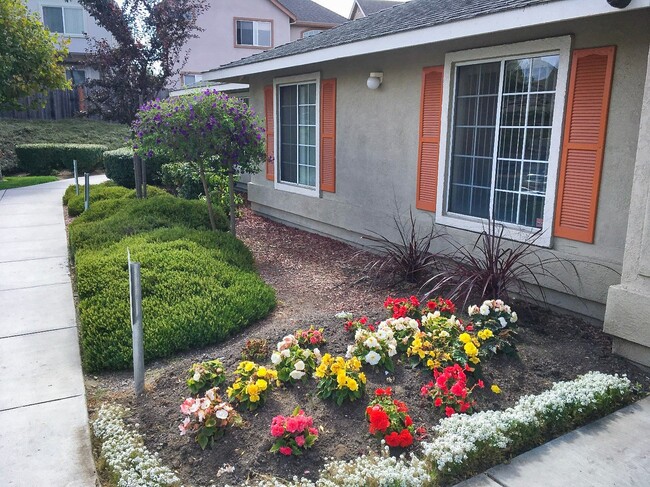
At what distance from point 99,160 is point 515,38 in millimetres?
16425

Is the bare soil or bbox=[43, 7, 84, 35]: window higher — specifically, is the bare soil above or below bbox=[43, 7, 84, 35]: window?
below

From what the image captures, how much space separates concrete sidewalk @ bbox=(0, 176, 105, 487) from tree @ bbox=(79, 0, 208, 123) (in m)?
4.60

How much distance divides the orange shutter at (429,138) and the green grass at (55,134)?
14404 millimetres

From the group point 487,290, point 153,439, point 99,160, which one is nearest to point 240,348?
point 153,439

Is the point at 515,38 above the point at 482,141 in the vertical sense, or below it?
above

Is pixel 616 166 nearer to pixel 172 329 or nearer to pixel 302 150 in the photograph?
pixel 172 329

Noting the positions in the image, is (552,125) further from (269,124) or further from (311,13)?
(311,13)

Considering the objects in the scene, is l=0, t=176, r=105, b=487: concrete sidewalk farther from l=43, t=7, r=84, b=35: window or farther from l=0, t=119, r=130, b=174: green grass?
l=43, t=7, r=84, b=35: window

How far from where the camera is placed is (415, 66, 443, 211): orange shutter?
6355 mm

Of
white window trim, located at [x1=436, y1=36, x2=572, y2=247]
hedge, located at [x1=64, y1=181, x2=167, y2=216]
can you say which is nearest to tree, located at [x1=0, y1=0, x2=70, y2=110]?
hedge, located at [x1=64, y1=181, x2=167, y2=216]

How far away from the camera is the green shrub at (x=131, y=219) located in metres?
7.38

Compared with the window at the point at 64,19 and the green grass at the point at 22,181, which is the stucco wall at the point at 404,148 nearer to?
the green grass at the point at 22,181

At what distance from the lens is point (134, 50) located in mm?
11336

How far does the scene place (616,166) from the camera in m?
4.64
